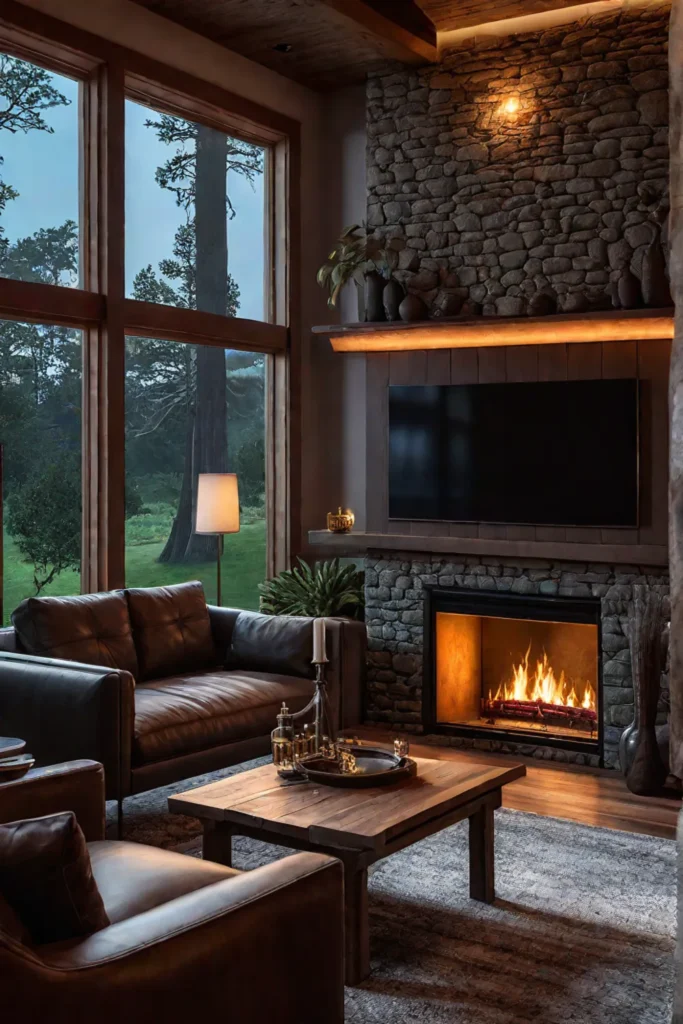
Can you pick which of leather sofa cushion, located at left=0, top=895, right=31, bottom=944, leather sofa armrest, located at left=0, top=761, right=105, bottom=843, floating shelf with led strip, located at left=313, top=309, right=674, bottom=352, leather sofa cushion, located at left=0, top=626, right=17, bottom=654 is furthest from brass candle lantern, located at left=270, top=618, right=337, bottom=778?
floating shelf with led strip, located at left=313, top=309, right=674, bottom=352

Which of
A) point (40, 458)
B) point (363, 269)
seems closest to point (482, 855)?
point (40, 458)

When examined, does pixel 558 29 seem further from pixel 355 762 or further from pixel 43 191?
pixel 355 762

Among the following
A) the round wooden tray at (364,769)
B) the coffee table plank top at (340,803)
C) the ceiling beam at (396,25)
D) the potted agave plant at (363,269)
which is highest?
the ceiling beam at (396,25)

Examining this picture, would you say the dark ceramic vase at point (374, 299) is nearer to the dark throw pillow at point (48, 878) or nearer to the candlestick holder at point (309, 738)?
the candlestick holder at point (309, 738)

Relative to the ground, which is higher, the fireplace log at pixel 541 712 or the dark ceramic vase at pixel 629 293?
the dark ceramic vase at pixel 629 293

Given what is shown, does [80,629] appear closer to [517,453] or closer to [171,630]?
[171,630]

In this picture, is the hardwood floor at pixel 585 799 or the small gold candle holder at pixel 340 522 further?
the small gold candle holder at pixel 340 522

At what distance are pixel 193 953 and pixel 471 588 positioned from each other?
4.22 meters

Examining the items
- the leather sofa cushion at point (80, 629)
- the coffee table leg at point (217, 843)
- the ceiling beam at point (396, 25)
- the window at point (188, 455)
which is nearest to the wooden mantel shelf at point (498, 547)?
the window at point (188, 455)

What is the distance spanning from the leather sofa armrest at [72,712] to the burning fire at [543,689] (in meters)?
2.84

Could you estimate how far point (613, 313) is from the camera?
17.8 feet

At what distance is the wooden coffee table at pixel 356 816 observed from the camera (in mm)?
3010

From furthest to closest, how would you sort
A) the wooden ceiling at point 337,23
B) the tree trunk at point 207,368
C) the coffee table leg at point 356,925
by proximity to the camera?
the tree trunk at point 207,368
the wooden ceiling at point 337,23
the coffee table leg at point 356,925

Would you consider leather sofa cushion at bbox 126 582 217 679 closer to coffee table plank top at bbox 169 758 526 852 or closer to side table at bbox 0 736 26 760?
coffee table plank top at bbox 169 758 526 852
